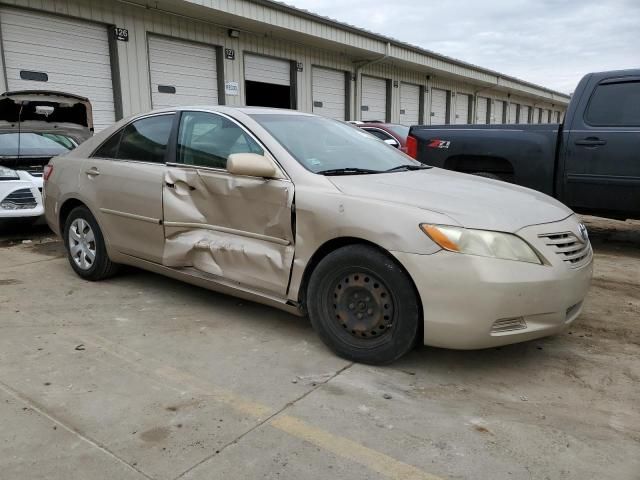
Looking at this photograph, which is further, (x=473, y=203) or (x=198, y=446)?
(x=473, y=203)

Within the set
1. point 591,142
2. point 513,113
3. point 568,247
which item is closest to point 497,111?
point 513,113

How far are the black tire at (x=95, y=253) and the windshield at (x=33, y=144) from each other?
9.06ft

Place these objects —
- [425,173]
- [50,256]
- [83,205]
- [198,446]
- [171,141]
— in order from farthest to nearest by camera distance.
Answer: [50,256]
[83,205]
[171,141]
[425,173]
[198,446]

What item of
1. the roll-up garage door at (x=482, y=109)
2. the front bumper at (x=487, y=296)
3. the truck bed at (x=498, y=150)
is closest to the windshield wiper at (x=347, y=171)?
the front bumper at (x=487, y=296)

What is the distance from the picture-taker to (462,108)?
2595 cm

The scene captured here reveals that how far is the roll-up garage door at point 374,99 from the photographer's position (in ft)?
60.7

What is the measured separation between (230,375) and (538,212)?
205cm

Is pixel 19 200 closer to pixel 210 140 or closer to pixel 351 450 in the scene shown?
pixel 210 140

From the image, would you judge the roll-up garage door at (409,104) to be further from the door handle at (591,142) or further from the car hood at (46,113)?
the door handle at (591,142)

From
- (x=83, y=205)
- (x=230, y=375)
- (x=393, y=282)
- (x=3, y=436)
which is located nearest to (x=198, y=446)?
(x=230, y=375)

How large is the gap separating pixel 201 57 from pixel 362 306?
1119 centimetres

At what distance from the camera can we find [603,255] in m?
6.06

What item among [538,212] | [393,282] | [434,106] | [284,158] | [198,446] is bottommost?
[198,446]

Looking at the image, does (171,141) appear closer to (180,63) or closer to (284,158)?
(284,158)
